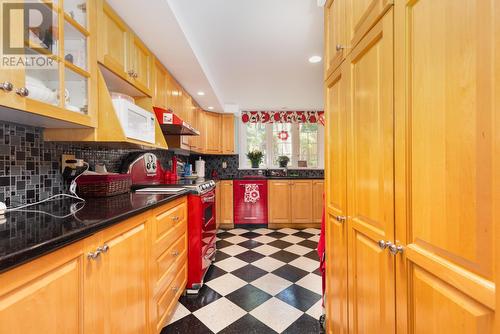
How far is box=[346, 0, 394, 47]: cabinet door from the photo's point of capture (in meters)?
0.76

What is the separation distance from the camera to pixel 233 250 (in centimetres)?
283

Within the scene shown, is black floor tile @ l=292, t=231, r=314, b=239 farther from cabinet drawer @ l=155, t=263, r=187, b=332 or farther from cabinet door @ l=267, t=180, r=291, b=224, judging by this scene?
cabinet drawer @ l=155, t=263, r=187, b=332

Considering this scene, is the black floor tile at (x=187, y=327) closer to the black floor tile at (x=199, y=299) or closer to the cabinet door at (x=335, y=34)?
the black floor tile at (x=199, y=299)

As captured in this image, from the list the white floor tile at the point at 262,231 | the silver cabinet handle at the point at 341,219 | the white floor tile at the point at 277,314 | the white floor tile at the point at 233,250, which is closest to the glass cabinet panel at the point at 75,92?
the silver cabinet handle at the point at 341,219

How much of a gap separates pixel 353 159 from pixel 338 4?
0.80 m

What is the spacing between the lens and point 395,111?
70 cm

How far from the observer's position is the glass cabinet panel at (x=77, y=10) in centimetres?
109

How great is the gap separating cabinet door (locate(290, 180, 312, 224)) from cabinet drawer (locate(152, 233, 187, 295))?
2430mm

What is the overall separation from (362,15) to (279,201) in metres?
3.27

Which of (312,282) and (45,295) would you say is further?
(312,282)

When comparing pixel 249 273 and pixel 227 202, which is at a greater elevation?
pixel 227 202

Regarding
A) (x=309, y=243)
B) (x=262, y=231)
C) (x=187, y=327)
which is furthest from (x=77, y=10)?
(x=262, y=231)

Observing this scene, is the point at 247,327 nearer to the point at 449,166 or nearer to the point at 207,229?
the point at 207,229

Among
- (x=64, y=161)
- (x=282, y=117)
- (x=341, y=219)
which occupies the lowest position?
(x=341, y=219)
